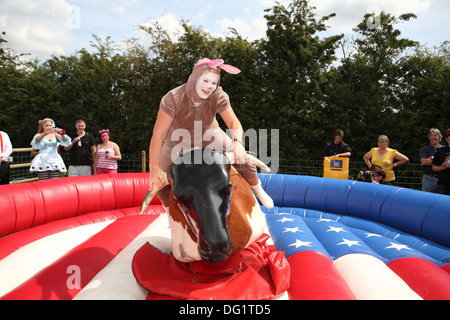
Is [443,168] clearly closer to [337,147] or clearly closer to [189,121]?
[337,147]

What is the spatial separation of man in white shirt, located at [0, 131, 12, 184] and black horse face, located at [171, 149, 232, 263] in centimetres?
342

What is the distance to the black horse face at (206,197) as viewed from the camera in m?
1.26

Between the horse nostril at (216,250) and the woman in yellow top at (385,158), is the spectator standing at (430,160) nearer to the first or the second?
the woman in yellow top at (385,158)

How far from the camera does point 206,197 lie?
1.34 m

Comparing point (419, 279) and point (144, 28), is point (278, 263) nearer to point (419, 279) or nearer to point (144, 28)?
point (419, 279)

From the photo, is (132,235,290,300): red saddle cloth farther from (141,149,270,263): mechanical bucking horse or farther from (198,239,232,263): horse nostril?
(198,239,232,263): horse nostril

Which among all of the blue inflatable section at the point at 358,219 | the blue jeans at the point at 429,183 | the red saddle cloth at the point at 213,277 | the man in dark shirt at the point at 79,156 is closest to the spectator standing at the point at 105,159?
the man in dark shirt at the point at 79,156

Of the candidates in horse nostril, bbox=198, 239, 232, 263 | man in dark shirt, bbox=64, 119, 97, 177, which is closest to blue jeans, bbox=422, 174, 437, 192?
horse nostril, bbox=198, 239, 232, 263

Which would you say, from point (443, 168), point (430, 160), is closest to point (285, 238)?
point (443, 168)

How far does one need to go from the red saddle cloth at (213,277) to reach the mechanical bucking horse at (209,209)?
0.38 feet

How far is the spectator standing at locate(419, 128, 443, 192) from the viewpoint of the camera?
4.11 meters

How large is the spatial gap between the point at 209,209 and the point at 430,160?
4083mm

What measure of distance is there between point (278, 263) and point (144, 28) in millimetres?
11941
